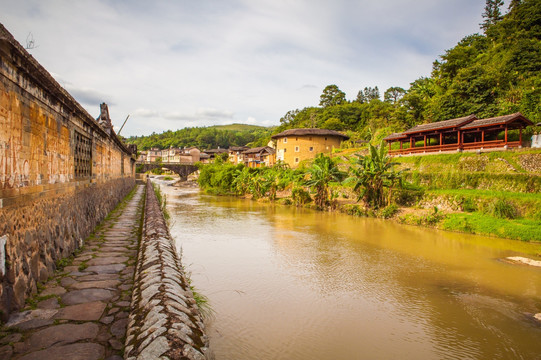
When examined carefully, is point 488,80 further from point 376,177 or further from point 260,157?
point 260,157

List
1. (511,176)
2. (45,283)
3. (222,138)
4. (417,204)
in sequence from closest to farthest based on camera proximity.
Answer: (45,283), (511,176), (417,204), (222,138)

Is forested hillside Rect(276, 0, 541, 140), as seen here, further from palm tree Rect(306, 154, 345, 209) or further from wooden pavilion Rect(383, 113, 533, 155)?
palm tree Rect(306, 154, 345, 209)

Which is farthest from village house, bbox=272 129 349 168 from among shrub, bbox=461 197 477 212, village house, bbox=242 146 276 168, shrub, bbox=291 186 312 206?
shrub, bbox=461 197 477 212

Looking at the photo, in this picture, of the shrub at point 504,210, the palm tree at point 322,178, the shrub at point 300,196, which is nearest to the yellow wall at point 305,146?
the shrub at point 300,196

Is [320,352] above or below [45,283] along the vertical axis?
below

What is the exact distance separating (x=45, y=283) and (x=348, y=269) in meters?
7.58

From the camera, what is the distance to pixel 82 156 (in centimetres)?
822

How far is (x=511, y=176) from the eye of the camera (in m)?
18.1

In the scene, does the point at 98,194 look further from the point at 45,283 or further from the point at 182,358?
the point at 182,358

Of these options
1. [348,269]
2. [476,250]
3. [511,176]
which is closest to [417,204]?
[511,176]

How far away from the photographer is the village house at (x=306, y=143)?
151ft

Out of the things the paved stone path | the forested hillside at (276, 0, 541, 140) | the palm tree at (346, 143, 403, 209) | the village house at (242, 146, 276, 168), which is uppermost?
the forested hillside at (276, 0, 541, 140)

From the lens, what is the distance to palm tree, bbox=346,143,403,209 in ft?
64.2

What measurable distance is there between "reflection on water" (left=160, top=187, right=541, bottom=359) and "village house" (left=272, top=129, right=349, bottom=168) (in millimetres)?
32560
